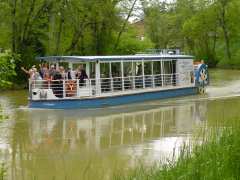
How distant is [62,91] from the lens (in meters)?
24.5

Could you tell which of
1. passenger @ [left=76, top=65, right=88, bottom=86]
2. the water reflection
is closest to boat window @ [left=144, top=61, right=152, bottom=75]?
the water reflection

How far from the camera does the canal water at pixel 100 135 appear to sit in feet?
41.2

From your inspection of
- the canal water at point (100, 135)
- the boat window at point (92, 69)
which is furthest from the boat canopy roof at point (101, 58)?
the canal water at point (100, 135)

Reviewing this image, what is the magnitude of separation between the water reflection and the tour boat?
97 centimetres

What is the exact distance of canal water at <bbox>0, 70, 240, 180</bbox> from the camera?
1256 cm

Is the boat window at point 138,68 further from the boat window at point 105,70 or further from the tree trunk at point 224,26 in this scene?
the tree trunk at point 224,26

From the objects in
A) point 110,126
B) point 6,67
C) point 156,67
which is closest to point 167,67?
point 156,67

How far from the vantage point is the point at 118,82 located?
87.6ft

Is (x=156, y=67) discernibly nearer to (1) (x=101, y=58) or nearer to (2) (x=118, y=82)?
(2) (x=118, y=82)

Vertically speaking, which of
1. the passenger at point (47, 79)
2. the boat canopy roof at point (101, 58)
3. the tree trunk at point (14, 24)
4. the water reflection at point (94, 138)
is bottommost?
the water reflection at point (94, 138)

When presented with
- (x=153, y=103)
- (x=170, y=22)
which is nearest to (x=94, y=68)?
(x=153, y=103)

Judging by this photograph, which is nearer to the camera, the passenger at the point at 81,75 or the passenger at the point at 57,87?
the passenger at the point at 57,87

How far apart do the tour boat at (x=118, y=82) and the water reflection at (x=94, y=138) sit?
97 cm

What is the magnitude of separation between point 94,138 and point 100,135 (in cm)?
58
